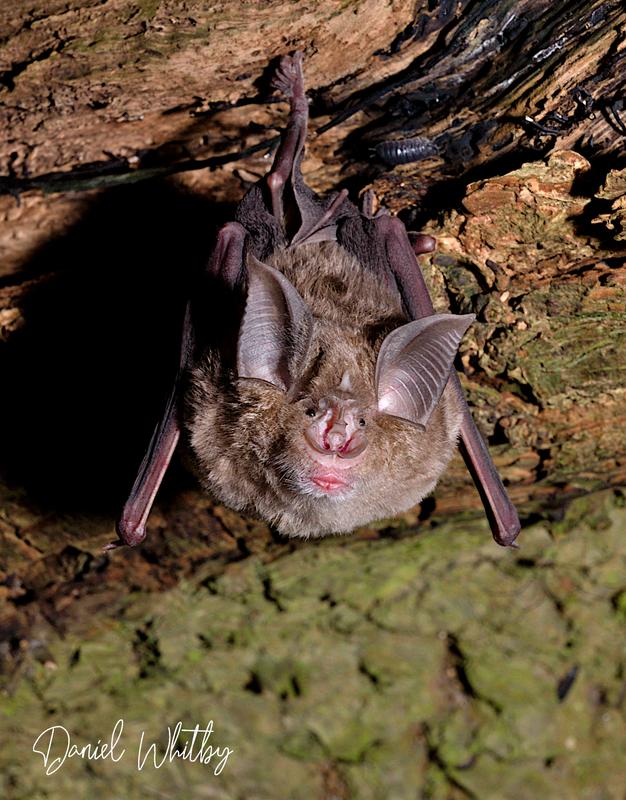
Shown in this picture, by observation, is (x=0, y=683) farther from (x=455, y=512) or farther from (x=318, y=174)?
(x=318, y=174)

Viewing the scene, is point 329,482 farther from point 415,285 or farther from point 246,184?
point 246,184

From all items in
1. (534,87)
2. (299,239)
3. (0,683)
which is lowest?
(0,683)

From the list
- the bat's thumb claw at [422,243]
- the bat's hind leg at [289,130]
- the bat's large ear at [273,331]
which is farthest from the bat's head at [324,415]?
the bat's hind leg at [289,130]

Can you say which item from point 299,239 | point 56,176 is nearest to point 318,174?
point 299,239

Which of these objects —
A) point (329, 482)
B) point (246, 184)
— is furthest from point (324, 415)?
point (246, 184)

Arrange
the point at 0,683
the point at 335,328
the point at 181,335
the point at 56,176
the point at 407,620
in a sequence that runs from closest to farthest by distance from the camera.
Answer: the point at 335,328
the point at 181,335
the point at 56,176
the point at 0,683
the point at 407,620

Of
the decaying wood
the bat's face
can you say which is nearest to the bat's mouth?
the bat's face
